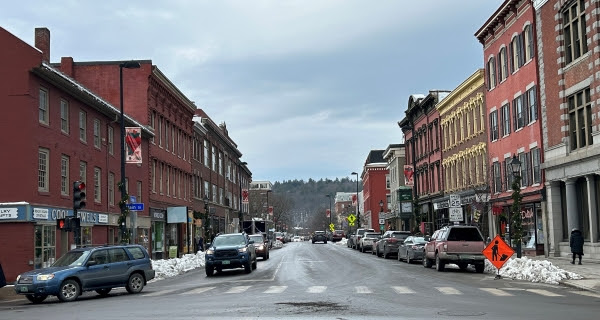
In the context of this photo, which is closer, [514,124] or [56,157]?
[56,157]

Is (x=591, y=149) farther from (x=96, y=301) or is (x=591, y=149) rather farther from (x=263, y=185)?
(x=263, y=185)

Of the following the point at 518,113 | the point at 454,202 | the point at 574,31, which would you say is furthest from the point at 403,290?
the point at 518,113

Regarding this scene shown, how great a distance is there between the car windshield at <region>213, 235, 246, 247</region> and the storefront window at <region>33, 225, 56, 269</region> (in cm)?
732

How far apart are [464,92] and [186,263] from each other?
26.6 metres

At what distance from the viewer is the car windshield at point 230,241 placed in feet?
103

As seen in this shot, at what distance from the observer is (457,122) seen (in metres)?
55.4

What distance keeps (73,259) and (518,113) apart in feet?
94.4

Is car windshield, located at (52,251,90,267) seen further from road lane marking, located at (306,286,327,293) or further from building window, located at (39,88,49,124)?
building window, located at (39,88,49,124)

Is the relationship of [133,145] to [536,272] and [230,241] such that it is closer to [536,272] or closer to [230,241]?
[230,241]

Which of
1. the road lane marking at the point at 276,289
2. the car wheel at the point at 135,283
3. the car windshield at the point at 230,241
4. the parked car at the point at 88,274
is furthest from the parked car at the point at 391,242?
the car wheel at the point at 135,283

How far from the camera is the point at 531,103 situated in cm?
3847

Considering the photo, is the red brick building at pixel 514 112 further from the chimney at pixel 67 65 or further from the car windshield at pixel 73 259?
the chimney at pixel 67 65

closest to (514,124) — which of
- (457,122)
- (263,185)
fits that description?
(457,122)

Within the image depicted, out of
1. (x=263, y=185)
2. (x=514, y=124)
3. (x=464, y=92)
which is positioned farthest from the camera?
(x=263, y=185)
